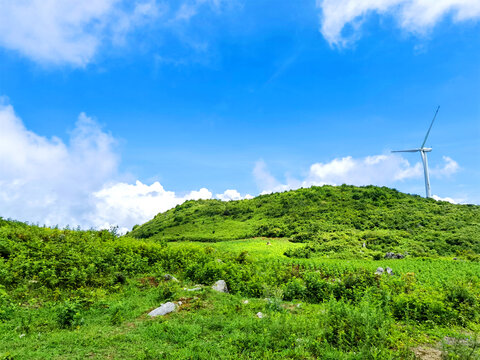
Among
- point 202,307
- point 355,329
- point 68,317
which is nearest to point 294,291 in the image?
point 202,307

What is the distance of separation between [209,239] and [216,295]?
43.0 meters

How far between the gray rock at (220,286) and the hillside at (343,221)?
88.3ft

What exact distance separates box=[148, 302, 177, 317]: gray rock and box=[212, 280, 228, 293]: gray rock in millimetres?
3084

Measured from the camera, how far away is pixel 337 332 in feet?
29.1

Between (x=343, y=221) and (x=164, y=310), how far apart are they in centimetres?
5128

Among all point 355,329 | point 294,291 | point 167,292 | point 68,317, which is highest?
point 167,292

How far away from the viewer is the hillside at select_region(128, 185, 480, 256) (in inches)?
1699

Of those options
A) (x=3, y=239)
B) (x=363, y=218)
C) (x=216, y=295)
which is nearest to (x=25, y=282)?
(x=3, y=239)

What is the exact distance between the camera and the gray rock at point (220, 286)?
14.1m

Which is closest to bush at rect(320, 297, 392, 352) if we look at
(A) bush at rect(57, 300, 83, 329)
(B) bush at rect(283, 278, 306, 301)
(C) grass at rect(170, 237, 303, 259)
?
(B) bush at rect(283, 278, 306, 301)

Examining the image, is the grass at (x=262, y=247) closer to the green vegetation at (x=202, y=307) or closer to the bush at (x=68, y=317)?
the green vegetation at (x=202, y=307)

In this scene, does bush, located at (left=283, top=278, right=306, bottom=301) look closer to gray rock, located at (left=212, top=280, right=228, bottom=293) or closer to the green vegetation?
the green vegetation

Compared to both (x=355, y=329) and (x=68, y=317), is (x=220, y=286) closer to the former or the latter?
(x=68, y=317)

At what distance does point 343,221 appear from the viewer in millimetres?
56594
